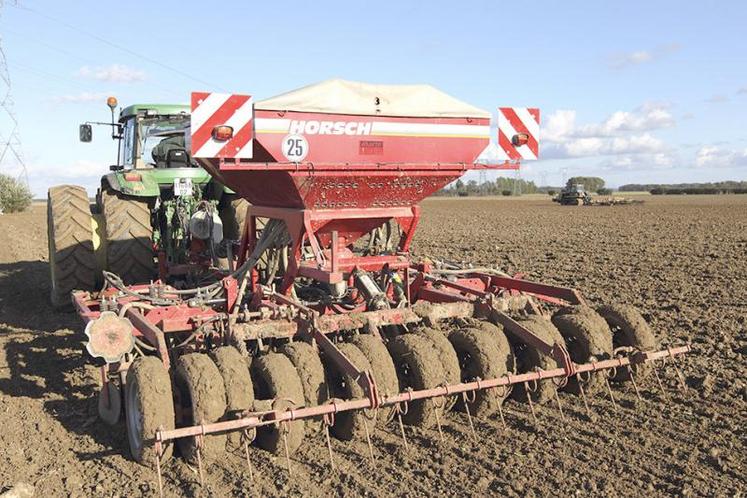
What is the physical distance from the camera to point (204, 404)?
11.8ft

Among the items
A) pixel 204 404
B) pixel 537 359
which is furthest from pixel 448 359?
pixel 204 404

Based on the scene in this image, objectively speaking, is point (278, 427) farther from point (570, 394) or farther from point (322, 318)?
point (570, 394)

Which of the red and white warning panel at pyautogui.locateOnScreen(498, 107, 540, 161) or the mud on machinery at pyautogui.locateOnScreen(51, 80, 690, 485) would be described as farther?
the red and white warning panel at pyautogui.locateOnScreen(498, 107, 540, 161)

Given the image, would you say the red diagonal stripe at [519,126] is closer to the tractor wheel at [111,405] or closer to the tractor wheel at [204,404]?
the tractor wheel at [204,404]

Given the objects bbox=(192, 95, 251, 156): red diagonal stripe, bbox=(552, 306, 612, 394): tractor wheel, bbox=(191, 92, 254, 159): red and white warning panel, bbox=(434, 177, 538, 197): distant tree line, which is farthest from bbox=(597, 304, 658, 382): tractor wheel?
bbox=(434, 177, 538, 197): distant tree line

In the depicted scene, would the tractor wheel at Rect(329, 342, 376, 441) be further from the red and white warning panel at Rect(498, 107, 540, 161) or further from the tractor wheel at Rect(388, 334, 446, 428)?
the red and white warning panel at Rect(498, 107, 540, 161)

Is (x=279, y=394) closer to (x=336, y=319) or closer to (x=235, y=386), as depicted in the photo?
(x=235, y=386)

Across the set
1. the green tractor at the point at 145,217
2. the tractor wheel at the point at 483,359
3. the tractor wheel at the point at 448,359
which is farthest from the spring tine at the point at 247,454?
the green tractor at the point at 145,217

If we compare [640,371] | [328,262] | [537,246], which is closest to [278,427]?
[328,262]

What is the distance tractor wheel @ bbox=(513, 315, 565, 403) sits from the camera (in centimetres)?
449

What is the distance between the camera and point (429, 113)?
496 centimetres

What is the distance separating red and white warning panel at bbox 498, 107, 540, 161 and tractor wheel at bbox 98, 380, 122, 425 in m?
3.19

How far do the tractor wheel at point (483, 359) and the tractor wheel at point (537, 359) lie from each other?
20 cm

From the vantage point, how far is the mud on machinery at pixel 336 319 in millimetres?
3754
